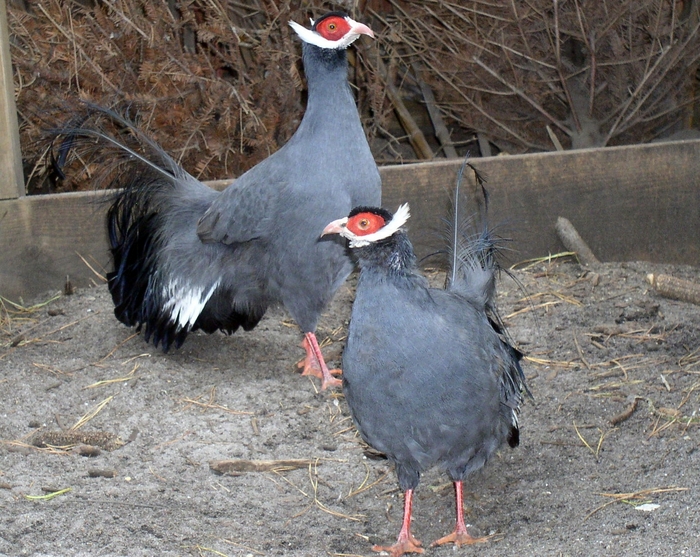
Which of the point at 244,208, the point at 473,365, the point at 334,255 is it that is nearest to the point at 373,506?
the point at 473,365

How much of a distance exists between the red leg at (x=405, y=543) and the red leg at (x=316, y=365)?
4.23 ft

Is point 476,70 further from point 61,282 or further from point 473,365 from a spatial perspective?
point 473,365

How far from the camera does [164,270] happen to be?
4.64 metres

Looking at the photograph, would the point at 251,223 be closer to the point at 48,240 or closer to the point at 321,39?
the point at 321,39

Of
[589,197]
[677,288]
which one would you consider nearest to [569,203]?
[589,197]

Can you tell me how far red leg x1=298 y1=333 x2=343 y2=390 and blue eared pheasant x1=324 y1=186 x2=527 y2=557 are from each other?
1297 millimetres

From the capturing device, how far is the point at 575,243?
5461 millimetres

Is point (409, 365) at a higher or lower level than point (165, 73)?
higher

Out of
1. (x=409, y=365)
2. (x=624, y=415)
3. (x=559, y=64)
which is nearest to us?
(x=409, y=365)

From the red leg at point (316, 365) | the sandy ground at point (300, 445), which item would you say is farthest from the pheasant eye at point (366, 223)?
the red leg at point (316, 365)

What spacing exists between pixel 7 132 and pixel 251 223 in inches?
68.2

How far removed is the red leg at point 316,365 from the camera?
434 centimetres

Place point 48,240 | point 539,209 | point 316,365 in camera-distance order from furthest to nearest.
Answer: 1. point 539,209
2. point 48,240
3. point 316,365

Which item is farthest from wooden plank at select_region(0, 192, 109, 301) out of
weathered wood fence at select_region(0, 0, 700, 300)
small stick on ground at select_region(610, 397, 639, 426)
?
small stick on ground at select_region(610, 397, 639, 426)
